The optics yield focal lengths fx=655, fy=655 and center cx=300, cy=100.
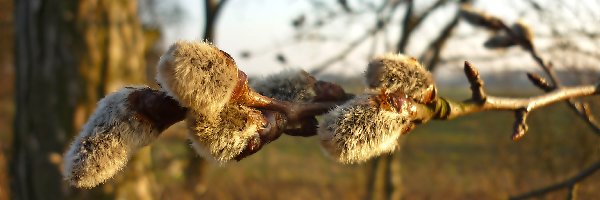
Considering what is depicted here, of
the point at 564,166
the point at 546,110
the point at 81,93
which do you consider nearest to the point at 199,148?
the point at 81,93

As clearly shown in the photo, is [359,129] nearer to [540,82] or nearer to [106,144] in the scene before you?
[106,144]

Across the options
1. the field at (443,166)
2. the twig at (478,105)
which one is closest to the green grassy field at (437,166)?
the field at (443,166)

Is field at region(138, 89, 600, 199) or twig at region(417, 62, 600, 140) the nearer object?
twig at region(417, 62, 600, 140)

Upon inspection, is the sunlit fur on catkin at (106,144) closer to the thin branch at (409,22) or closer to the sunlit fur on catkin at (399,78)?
the sunlit fur on catkin at (399,78)

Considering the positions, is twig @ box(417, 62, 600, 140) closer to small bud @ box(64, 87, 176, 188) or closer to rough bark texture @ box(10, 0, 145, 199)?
small bud @ box(64, 87, 176, 188)

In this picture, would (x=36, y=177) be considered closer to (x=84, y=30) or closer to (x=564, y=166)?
(x=84, y=30)

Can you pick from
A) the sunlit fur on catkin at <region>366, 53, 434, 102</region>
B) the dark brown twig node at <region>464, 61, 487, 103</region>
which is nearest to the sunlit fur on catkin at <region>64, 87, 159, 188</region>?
the sunlit fur on catkin at <region>366, 53, 434, 102</region>

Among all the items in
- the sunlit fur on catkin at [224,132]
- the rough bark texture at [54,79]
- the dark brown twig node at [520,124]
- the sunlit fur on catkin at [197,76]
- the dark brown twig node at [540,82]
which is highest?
the sunlit fur on catkin at [197,76]
